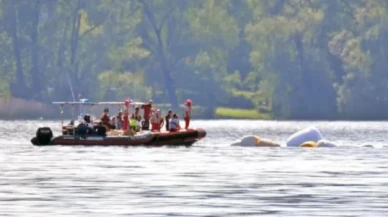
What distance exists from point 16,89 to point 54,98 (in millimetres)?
5935

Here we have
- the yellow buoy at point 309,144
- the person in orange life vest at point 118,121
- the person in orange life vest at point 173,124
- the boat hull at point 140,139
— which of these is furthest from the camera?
the person in orange life vest at point 118,121

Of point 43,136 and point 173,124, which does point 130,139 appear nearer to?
point 173,124

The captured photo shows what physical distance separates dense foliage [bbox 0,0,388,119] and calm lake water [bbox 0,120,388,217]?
274 feet

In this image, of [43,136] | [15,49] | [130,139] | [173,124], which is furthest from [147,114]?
[15,49]

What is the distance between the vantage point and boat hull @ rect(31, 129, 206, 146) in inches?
2948

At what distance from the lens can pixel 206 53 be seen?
171 m

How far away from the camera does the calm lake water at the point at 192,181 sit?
40.0m

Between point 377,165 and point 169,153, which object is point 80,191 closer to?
point 377,165

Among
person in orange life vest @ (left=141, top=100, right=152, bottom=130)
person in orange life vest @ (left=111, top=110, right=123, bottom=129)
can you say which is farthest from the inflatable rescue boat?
person in orange life vest @ (left=111, top=110, right=123, bottom=129)

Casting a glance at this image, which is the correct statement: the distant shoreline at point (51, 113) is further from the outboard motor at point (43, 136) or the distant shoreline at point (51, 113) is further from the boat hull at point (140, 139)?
the boat hull at point (140, 139)

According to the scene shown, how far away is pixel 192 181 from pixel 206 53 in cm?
12164

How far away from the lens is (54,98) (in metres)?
162

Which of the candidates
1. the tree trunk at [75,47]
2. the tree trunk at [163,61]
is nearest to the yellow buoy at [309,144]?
the tree trunk at [75,47]

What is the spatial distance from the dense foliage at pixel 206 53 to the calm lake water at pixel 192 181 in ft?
274
